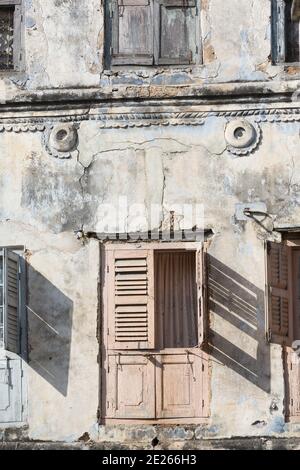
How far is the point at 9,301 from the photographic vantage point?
19.6 m

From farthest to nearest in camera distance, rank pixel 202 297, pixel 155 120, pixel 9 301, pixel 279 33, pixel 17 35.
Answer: pixel 17 35, pixel 279 33, pixel 155 120, pixel 9 301, pixel 202 297

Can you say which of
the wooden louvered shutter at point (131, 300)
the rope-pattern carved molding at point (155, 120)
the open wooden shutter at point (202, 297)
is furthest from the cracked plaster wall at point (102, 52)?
the open wooden shutter at point (202, 297)

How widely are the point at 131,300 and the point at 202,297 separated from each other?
752 mm

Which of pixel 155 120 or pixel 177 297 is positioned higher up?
pixel 155 120

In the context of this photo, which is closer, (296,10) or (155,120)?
(296,10)

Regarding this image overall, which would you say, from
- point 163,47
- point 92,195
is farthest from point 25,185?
point 163,47

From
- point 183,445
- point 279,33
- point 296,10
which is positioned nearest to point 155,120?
point 279,33

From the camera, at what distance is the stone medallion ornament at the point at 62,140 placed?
20.1 meters

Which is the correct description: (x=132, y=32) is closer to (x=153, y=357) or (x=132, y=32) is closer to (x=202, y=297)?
(x=202, y=297)

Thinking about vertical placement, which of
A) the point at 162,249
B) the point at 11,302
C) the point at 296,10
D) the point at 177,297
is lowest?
the point at 11,302

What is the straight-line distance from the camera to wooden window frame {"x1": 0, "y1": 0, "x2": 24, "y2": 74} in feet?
66.8

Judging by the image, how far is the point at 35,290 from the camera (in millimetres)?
19906

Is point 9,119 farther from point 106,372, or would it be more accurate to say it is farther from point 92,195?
point 106,372

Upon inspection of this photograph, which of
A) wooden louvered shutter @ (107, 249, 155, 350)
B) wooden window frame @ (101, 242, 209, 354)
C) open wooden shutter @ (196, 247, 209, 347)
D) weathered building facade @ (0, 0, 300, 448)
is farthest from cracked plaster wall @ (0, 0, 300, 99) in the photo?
open wooden shutter @ (196, 247, 209, 347)
